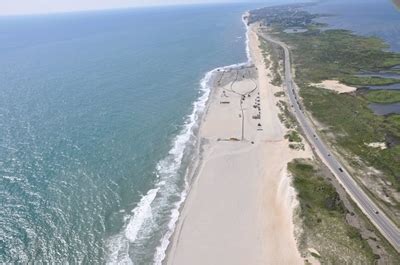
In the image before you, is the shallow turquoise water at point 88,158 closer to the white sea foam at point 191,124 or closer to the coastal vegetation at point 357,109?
the white sea foam at point 191,124

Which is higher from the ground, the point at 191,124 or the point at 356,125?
the point at 191,124

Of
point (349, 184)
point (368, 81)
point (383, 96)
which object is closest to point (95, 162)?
point (349, 184)

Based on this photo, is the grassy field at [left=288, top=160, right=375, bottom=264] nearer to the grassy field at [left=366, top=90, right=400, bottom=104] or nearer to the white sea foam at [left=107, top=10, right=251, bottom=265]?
the white sea foam at [left=107, top=10, right=251, bottom=265]

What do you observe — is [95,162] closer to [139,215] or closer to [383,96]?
[139,215]

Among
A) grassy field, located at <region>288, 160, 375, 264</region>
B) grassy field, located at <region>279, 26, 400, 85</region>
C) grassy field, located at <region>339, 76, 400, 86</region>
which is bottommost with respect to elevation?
grassy field, located at <region>288, 160, 375, 264</region>

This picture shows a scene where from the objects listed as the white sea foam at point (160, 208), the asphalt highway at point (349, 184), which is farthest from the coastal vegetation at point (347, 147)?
the white sea foam at point (160, 208)

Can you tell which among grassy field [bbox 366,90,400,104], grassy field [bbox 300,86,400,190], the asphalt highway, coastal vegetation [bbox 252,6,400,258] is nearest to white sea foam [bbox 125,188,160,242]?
coastal vegetation [bbox 252,6,400,258]

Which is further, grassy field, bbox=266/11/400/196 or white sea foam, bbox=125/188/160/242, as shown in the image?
grassy field, bbox=266/11/400/196
